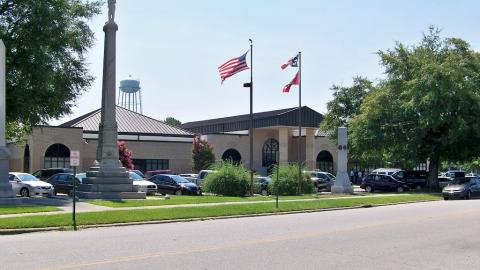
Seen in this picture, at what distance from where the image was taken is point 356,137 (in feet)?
149

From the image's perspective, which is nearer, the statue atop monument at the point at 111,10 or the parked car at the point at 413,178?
the statue atop monument at the point at 111,10

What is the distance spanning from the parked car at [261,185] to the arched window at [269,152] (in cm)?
3224

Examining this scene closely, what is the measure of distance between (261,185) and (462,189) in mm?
12024

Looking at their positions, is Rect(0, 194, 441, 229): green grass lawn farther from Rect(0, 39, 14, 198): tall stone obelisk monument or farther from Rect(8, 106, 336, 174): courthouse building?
Rect(8, 106, 336, 174): courthouse building

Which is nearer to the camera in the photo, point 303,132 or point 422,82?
point 422,82

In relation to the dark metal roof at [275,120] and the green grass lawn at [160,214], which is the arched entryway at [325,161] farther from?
the green grass lawn at [160,214]

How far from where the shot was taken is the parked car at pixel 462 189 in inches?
1367

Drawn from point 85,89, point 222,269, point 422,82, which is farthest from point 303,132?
point 222,269

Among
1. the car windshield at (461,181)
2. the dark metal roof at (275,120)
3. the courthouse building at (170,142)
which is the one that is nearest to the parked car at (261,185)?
the courthouse building at (170,142)

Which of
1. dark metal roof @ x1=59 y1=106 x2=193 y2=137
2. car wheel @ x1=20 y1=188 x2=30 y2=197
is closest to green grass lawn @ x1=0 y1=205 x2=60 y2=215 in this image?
car wheel @ x1=20 y1=188 x2=30 y2=197

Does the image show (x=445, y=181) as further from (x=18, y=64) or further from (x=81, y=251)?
(x=81, y=251)

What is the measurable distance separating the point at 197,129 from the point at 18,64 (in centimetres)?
5195

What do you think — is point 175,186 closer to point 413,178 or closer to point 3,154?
point 3,154

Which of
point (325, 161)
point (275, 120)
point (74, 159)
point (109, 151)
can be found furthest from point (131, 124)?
point (74, 159)
